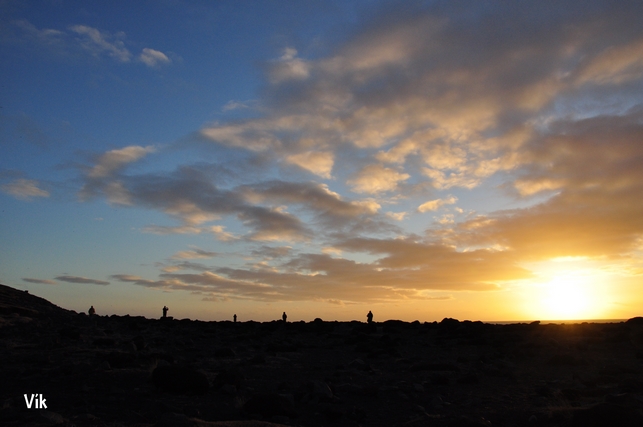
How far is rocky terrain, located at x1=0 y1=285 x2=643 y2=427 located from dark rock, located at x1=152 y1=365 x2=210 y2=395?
0.03 m

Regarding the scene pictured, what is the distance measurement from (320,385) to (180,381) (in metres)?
4.74

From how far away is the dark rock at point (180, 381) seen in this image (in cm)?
1447

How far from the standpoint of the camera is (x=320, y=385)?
14844 millimetres

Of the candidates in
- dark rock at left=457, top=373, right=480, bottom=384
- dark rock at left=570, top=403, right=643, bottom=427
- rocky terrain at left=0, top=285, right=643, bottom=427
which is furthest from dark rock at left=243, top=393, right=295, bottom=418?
dark rock at left=457, top=373, right=480, bottom=384

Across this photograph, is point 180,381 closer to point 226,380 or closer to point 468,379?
point 226,380

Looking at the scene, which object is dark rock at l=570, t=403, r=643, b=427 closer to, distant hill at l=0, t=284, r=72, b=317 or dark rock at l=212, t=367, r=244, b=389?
dark rock at l=212, t=367, r=244, b=389

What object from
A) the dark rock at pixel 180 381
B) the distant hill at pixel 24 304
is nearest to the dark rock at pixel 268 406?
the dark rock at pixel 180 381

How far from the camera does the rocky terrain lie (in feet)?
39.1

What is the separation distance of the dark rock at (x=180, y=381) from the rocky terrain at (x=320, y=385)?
0.03 meters

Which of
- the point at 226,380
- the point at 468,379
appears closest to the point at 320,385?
the point at 226,380

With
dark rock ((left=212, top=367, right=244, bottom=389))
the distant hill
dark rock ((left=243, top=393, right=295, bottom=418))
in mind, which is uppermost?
the distant hill

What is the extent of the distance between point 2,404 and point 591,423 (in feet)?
51.3

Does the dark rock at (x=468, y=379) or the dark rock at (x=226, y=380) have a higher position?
the dark rock at (x=226, y=380)

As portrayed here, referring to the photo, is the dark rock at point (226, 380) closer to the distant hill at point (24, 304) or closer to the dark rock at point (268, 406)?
the dark rock at point (268, 406)
